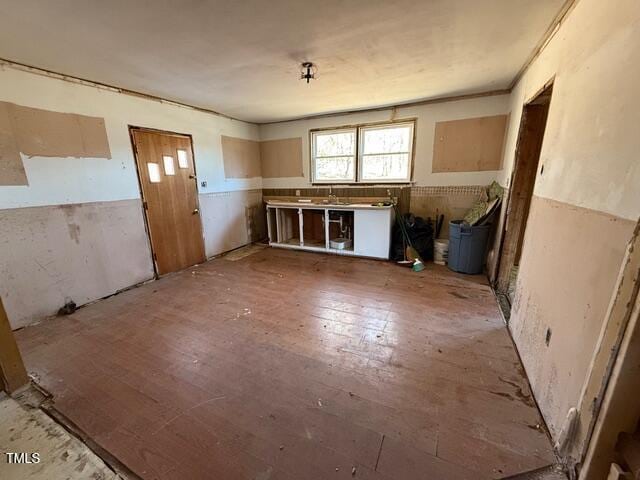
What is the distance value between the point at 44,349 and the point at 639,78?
4166 mm

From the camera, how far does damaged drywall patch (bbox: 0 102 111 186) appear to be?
237 centimetres

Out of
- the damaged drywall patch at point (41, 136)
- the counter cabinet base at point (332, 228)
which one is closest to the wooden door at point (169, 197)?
the damaged drywall patch at point (41, 136)

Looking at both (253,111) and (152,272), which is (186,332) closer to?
(152,272)

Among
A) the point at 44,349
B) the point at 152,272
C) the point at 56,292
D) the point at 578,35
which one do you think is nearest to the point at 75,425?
the point at 44,349

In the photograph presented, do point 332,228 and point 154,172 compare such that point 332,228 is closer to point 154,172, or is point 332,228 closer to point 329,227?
point 329,227

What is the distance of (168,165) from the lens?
380 centimetres

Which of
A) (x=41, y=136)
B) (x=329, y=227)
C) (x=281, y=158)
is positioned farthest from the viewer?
(x=281, y=158)

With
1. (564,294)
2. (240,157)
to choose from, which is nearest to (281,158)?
(240,157)

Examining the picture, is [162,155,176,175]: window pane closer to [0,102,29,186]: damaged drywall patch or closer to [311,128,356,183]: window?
[0,102,29,186]: damaged drywall patch

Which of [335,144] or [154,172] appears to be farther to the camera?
[335,144]

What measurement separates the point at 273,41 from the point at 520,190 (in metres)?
2.91

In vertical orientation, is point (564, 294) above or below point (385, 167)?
below

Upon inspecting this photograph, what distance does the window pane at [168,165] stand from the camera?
3758 millimetres

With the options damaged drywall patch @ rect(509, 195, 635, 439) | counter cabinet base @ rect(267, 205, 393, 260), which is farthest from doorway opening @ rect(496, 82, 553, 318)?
counter cabinet base @ rect(267, 205, 393, 260)
